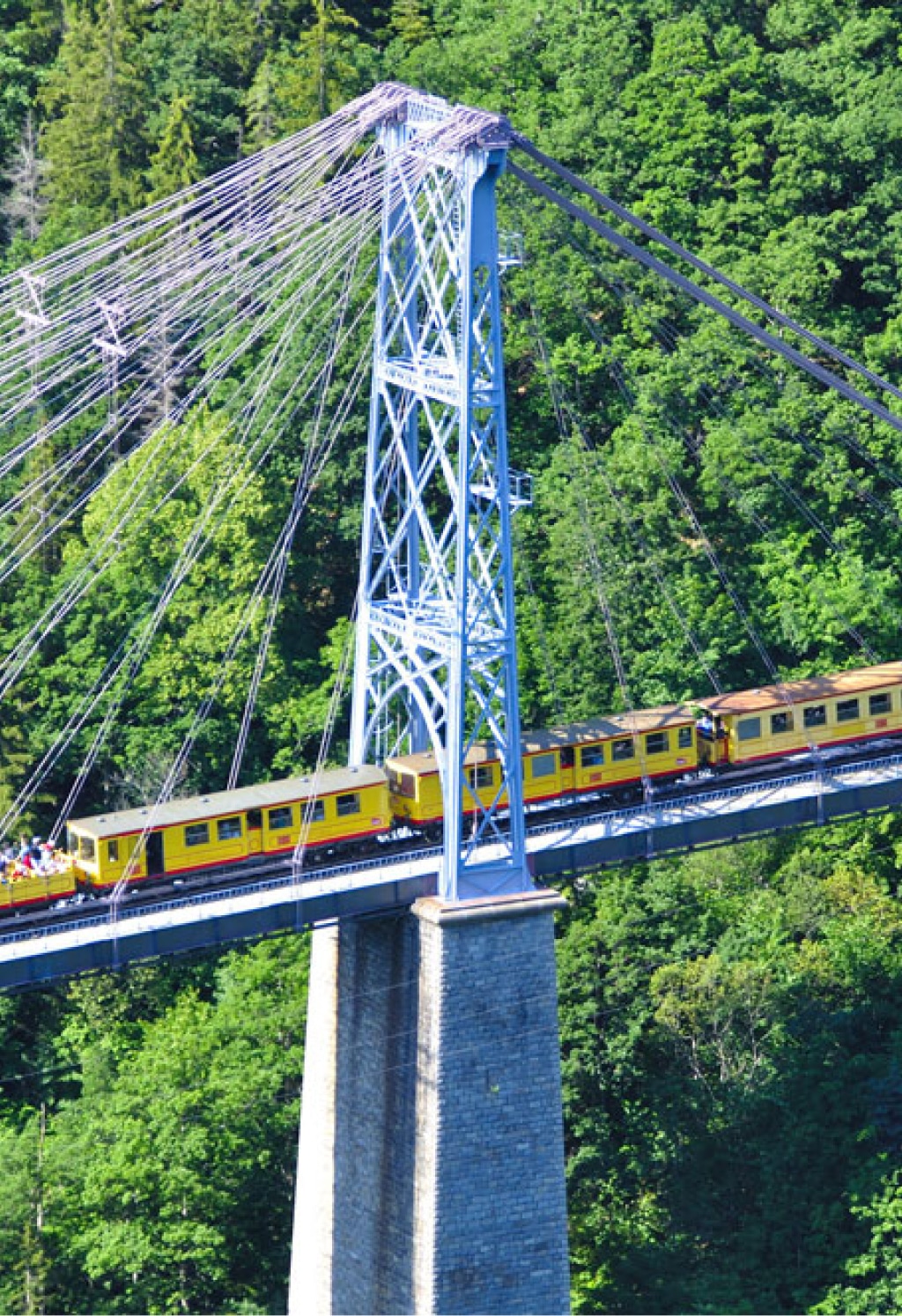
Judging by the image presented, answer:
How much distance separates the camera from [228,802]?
48875 millimetres

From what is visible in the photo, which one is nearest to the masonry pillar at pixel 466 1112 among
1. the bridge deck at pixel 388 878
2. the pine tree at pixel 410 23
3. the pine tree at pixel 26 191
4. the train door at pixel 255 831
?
the bridge deck at pixel 388 878

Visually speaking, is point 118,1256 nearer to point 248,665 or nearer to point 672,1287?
point 672,1287

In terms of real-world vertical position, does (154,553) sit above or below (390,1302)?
above

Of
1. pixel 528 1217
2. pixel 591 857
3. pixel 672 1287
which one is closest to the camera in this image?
pixel 528 1217

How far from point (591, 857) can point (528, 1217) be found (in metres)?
6.28

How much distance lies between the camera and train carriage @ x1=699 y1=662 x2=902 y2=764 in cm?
5353

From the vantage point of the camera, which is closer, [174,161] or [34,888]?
[34,888]

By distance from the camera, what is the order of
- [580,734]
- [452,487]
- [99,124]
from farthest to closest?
[99,124]
[580,734]
[452,487]

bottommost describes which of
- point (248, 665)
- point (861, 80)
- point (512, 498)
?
point (512, 498)

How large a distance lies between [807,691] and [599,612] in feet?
25.0

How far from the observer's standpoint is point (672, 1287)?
54.0 meters

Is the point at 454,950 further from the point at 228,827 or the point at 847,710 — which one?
the point at 847,710

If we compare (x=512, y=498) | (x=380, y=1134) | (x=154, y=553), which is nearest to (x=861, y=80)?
(x=154, y=553)

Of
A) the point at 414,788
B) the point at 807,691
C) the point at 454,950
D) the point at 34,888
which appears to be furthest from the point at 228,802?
the point at 807,691
